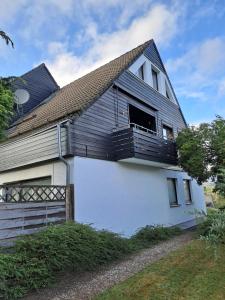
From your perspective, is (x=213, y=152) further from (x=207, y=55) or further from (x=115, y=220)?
(x=207, y=55)

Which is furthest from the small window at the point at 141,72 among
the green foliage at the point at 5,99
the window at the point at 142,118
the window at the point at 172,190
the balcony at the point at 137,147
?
the green foliage at the point at 5,99

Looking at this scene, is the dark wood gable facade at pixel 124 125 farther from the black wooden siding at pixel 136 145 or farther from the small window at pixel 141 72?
the small window at pixel 141 72

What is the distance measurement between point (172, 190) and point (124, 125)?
16.3ft

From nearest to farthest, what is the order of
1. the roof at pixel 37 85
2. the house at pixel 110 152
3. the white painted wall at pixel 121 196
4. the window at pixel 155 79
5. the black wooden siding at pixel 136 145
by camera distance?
the white painted wall at pixel 121 196 < the house at pixel 110 152 < the black wooden siding at pixel 136 145 < the roof at pixel 37 85 < the window at pixel 155 79

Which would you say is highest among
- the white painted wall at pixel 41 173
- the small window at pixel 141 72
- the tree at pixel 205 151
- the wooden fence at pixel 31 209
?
the small window at pixel 141 72

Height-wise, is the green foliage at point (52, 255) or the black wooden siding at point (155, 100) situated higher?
the black wooden siding at point (155, 100)

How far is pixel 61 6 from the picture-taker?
29.1 feet

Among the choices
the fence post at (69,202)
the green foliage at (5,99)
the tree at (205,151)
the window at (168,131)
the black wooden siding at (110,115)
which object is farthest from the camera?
the window at (168,131)

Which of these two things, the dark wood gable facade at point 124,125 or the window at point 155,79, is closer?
the dark wood gable facade at point 124,125

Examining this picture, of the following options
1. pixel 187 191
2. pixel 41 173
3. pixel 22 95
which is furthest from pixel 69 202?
pixel 187 191

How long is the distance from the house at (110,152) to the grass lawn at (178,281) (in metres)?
3.35

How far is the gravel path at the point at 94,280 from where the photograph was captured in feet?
15.5

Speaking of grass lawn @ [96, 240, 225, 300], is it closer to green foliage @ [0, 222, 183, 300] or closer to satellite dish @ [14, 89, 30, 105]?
green foliage @ [0, 222, 183, 300]

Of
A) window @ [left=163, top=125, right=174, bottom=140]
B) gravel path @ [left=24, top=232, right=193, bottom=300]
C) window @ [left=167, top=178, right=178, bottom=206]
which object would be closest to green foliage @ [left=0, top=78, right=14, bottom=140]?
gravel path @ [left=24, top=232, right=193, bottom=300]
